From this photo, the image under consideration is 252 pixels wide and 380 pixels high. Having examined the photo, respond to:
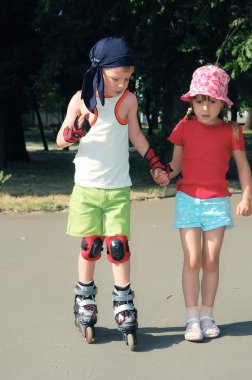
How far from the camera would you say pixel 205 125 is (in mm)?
4348

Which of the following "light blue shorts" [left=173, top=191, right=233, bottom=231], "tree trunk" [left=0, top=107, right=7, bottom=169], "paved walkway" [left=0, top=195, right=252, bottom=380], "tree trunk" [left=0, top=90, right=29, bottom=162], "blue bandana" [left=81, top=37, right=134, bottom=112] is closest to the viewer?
"paved walkway" [left=0, top=195, right=252, bottom=380]

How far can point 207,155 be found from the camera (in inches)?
170

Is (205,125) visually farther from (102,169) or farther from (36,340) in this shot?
(36,340)

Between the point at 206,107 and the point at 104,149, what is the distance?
0.63 meters

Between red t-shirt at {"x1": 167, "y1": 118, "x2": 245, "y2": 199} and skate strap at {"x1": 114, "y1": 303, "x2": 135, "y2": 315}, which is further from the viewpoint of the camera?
red t-shirt at {"x1": 167, "y1": 118, "x2": 245, "y2": 199}

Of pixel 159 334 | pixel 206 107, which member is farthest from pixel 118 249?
pixel 206 107

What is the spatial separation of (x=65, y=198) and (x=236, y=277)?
5325 millimetres

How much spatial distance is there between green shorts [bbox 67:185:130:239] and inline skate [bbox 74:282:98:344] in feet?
1.12

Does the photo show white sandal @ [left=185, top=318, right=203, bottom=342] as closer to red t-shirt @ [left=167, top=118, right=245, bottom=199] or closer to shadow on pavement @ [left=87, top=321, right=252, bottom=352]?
shadow on pavement @ [left=87, top=321, right=252, bottom=352]

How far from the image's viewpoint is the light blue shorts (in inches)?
168

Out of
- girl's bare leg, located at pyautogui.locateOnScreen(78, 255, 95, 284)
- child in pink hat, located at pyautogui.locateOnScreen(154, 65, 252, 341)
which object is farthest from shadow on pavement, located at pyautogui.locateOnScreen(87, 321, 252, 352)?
girl's bare leg, located at pyautogui.locateOnScreen(78, 255, 95, 284)

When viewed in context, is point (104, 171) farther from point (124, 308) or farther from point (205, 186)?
point (124, 308)

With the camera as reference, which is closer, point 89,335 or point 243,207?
point 89,335

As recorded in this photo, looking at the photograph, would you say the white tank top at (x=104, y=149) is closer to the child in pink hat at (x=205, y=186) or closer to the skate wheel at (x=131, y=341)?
the child in pink hat at (x=205, y=186)
